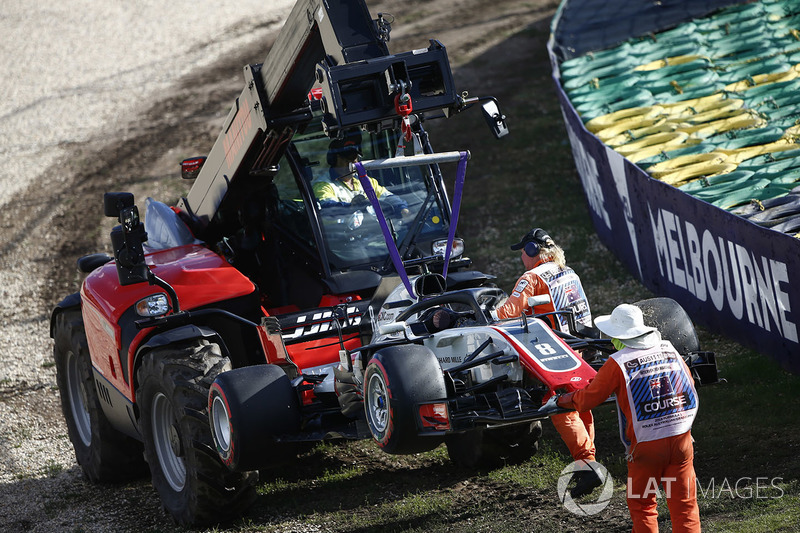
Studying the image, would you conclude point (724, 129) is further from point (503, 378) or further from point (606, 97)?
point (503, 378)

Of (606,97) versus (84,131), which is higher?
(84,131)

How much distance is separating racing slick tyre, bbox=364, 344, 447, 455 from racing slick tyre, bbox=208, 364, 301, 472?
83 cm

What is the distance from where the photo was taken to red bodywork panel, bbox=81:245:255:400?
27.5 ft

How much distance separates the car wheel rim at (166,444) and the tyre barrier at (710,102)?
19.6 feet

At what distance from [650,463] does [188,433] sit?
3.42 metres

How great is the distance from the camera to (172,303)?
26.7 ft

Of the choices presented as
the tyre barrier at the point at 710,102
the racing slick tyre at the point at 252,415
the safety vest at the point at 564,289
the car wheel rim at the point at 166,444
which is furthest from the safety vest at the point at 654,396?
the tyre barrier at the point at 710,102

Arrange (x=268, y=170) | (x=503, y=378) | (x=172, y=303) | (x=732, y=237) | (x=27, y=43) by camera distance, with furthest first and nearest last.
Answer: (x=27, y=43), (x=732, y=237), (x=268, y=170), (x=172, y=303), (x=503, y=378)

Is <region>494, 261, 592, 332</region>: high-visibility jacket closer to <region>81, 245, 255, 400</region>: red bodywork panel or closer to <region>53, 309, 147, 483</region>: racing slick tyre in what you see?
<region>81, 245, 255, 400</region>: red bodywork panel

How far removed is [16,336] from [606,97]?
9558 millimetres

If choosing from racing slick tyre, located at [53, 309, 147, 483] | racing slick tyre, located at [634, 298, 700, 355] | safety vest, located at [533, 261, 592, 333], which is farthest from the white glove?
racing slick tyre, located at [53, 309, 147, 483]

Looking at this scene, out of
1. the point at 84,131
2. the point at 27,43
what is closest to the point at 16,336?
the point at 84,131

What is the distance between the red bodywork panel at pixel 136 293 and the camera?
8.39 m

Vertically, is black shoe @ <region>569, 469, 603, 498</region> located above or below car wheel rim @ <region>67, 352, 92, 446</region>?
below
